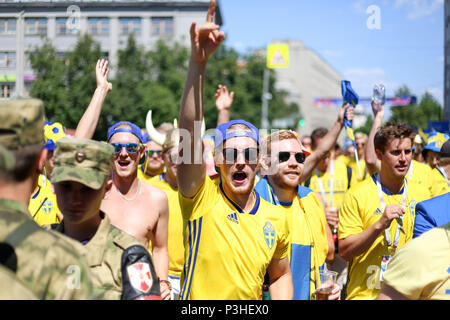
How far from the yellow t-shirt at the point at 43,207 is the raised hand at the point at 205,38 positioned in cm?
244

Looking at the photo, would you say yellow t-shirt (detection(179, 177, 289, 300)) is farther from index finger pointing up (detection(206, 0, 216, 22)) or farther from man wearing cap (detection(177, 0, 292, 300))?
index finger pointing up (detection(206, 0, 216, 22))

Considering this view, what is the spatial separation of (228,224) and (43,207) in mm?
2174

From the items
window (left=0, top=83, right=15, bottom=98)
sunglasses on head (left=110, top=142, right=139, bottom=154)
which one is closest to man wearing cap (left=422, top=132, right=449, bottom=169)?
sunglasses on head (left=110, top=142, right=139, bottom=154)

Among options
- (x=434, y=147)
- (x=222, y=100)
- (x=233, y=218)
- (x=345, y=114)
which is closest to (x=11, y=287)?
(x=233, y=218)

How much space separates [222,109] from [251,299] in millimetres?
2731

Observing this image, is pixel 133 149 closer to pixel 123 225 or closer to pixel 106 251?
pixel 123 225

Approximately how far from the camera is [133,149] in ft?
13.5

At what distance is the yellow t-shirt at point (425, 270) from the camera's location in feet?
6.77

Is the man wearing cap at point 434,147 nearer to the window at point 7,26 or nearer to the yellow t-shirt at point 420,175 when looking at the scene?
the yellow t-shirt at point 420,175

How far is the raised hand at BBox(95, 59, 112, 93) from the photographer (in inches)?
144

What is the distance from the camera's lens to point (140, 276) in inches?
78.4

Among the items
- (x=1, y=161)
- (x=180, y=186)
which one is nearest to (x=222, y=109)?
(x=180, y=186)

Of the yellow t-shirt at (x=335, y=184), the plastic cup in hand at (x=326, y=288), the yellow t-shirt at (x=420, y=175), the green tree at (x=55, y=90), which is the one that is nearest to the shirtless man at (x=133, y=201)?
the plastic cup in hand at (x=326, y=288)

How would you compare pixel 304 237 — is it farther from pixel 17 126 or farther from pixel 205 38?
pixel 17 126
